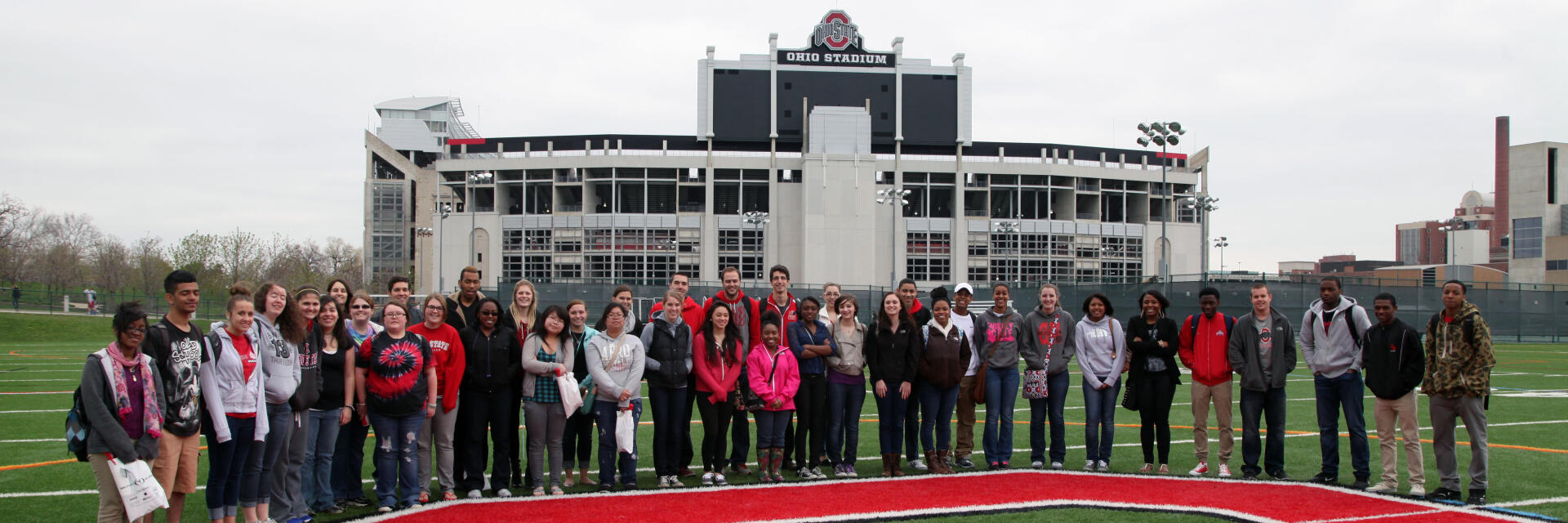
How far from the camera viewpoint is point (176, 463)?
635cm

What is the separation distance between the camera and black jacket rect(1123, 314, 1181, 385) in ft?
31.1

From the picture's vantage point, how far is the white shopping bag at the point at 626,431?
337 inches

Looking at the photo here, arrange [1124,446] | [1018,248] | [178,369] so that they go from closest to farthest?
[178,369] < [1124,446] < [1018,248]

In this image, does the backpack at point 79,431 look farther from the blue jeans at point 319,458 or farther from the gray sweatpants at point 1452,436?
the gray sweatpants at point 1452,436

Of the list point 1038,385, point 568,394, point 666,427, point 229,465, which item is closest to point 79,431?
point 229,465

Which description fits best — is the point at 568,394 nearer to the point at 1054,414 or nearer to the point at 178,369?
the point at 178,369

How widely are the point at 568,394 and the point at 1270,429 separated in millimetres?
6437

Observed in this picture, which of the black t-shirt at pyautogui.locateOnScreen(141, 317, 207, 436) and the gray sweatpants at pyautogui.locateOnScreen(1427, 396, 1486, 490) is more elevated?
the black t-shirt at pyautogui.locateOnScreen(141, 317, 207, 436)

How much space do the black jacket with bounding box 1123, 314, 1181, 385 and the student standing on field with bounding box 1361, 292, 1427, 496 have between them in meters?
1.60

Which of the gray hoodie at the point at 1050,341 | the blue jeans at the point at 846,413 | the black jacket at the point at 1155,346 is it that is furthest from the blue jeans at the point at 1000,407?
the blue jeans at the point at 846,413

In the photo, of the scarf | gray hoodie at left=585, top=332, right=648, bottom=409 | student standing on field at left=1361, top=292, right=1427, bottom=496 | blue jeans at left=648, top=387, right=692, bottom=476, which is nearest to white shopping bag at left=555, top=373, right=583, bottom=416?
gray hoodie at left=585, top=332, right=648, bottom=409

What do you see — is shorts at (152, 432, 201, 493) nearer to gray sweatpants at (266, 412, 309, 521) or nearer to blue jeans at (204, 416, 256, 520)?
blue jeans at (204, 416, 256, 520)

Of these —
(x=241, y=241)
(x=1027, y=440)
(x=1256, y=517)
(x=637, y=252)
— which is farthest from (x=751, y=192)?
(x=1256, y=517)

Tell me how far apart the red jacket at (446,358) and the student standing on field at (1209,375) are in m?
6.55
